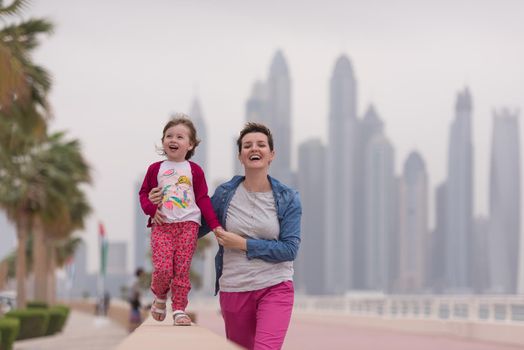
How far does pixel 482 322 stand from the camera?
994 inches

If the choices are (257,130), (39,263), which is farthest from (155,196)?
(39,263)

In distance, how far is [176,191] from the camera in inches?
246

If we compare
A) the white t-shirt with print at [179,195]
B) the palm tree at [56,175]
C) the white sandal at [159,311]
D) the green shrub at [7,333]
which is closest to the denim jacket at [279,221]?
the white t-shirt with print at [179,195]

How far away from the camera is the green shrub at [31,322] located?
31.3 metres

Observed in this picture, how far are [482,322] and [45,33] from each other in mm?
11929

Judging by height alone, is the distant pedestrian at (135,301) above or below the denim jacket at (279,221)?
below

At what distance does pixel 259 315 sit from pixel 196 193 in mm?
813

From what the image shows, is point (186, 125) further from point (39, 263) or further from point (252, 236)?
point (39, 263)

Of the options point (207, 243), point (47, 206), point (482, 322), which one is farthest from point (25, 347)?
point (207, 243)

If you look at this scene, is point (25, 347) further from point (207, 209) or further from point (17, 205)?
point (207, 209)

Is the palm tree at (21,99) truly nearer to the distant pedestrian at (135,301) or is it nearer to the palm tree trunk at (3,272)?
the distant pedestrian at (135,301)

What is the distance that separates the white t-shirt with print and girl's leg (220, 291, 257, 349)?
0.49 meters

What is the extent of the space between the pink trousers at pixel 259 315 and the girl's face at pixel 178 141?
859 mm

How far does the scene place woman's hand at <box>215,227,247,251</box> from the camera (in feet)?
19.5
